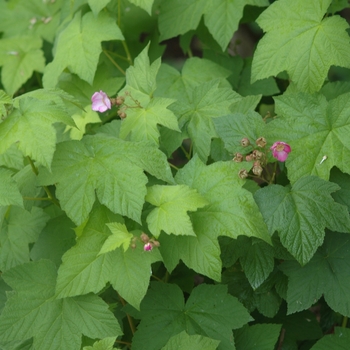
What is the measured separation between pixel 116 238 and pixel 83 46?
1.25m

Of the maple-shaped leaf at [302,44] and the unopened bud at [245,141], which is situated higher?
the maple-shaped leaf at [302,44]

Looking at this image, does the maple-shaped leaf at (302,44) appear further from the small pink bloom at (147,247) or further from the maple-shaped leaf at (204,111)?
the small pink bloom at (147,247)

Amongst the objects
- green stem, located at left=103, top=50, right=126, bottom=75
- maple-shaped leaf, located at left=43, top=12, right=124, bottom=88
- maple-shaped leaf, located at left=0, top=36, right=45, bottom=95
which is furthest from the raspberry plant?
maple-shaped leaf, located at left=0, top=36, right=45, bottom=95

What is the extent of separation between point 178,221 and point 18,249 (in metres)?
0.91

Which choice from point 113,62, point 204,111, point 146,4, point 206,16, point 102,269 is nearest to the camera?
point 102,269

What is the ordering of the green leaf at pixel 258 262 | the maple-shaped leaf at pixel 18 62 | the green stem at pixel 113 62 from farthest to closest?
the maple-shaped leaf at pixel 18 62 → the green stem at pixel 113 62 → the green leaf at pixel 258 262

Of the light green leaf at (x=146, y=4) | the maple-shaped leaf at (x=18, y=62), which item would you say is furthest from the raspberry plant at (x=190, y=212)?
the maple-shaped leaf at (x=18, y=62)

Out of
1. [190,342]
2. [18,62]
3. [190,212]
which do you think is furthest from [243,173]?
[18,62]

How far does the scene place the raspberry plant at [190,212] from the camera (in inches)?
75.4

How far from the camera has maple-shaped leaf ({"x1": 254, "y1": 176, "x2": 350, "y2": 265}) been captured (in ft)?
6.20

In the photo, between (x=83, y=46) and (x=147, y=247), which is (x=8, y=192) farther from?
(x=83, y=46)

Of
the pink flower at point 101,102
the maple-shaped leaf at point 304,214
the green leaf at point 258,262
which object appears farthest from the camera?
the pink flower at point 101,102

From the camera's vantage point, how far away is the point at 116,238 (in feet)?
6.31

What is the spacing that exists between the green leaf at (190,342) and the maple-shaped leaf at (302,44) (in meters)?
1.16
